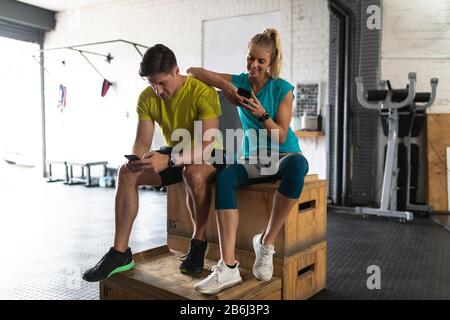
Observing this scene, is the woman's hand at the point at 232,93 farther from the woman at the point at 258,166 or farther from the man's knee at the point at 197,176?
the man's knee at the point at 197,176

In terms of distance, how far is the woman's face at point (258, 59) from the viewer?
1.98 metres

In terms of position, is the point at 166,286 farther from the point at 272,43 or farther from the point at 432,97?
the point at 432,97

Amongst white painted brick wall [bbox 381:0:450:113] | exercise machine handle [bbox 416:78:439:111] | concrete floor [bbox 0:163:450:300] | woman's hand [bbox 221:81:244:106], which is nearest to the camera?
woman's hand [bbox 221:81:244:106]

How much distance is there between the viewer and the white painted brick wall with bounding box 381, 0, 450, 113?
471 centimetres

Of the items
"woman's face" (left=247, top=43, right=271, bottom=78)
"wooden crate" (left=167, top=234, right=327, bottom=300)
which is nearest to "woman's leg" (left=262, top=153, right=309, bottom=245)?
"wooden crate" (left=167, top=234, right=327, bottom=300)

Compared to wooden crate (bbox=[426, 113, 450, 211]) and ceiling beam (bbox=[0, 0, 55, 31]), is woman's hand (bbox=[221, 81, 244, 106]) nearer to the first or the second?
wooden crate (bbox=[426, 113, 450, 211])

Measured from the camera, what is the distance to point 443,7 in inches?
184

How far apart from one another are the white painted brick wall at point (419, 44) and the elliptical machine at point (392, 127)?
1.63ft

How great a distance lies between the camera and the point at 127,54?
690cm

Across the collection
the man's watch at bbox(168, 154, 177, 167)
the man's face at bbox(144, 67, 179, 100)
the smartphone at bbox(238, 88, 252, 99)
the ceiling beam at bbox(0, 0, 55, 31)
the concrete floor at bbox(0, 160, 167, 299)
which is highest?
the ceiling beam at bbox(0, 0, 55, 31)

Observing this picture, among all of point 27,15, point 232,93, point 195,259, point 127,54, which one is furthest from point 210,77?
point 27,15

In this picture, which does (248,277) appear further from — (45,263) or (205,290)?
(45,263)

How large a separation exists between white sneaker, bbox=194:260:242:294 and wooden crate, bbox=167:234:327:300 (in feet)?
0.86
